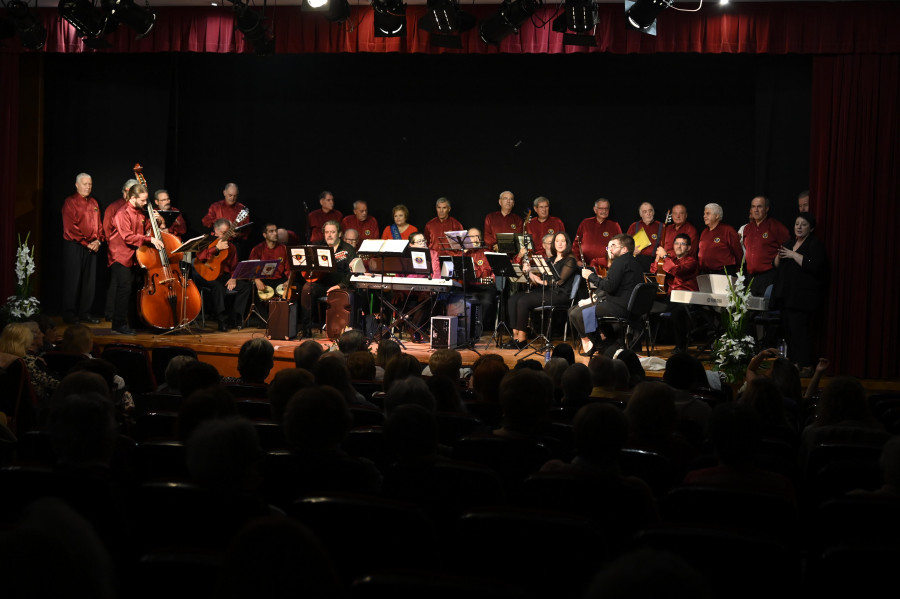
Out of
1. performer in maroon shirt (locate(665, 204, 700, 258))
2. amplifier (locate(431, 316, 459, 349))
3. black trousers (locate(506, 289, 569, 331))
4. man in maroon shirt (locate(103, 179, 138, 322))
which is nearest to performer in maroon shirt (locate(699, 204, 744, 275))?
performer in maroon shirt (locate(665, 204, 700, 258))

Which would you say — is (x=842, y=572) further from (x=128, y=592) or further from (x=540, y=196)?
(x=540, y=196)

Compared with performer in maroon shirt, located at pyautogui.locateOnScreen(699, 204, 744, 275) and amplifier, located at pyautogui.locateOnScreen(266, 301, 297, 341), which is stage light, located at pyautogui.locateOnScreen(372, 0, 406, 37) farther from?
performer in maroon shirt, located at pyautogui.locateOnScreen(699, 204, 744, 275)

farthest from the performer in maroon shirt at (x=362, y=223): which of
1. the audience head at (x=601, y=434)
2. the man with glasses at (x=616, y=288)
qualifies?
the audience head at (x=601, y=434)

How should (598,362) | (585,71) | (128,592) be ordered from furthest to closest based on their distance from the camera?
(585,71)
(598,362)
(128,592)

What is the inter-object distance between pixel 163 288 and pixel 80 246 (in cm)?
224

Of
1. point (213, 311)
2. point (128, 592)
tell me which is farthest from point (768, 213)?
point (128, 592)

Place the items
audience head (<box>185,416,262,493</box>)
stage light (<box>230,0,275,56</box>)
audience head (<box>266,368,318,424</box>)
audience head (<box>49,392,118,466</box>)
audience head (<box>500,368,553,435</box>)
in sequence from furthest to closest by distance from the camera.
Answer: stage light (<box>230,0,275,56</box>) < audience head (<box>266,368,318,424</box>) < audience head (<box>500,368,553,435</box>) < audience head (<box>49,392,118,466</box>) < audience head (<box>185,416,262,493</box>)

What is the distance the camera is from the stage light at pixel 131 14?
813 centimetres

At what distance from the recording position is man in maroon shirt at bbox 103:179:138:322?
982cm

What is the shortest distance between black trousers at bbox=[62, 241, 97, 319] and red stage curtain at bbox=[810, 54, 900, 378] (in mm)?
8469

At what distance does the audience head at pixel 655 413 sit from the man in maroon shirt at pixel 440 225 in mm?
8248

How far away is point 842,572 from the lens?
179cm

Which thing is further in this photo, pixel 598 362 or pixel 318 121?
pixel 318 121

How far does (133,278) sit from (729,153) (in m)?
7.50
